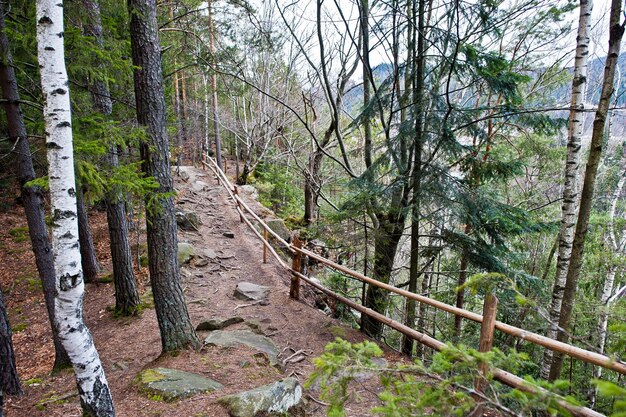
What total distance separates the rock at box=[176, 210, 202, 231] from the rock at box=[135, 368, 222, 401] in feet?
21.2

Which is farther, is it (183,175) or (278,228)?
(183,175)

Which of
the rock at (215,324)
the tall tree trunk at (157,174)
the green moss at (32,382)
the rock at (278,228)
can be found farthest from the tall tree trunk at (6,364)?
the rock at (278,228)

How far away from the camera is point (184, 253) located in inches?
300

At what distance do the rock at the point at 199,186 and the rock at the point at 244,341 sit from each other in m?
10.2

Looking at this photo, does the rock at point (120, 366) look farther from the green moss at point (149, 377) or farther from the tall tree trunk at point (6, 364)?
the tall tree trunk at point (6, 364)

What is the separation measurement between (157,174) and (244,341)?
2472mm

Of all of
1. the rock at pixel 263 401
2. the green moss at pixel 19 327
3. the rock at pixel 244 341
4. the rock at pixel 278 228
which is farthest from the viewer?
the rock at pixel 278 228

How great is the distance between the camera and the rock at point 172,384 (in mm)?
3127

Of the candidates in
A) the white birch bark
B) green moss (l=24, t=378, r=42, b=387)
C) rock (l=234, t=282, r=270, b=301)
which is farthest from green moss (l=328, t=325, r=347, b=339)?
green moss (l=24, t=378, r=42, b=387)

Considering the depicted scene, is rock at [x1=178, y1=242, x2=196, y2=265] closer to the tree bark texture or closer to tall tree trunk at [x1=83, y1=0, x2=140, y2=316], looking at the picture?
tall tree trunk at [x1=83, y1=0, x2=140, y2=316]

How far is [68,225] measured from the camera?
94.0 inches

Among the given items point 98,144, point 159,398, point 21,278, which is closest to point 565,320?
point 159,398

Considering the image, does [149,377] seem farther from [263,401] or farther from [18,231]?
[18,231]


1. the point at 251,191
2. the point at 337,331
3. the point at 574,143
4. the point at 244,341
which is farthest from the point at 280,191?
the point at 574,143
